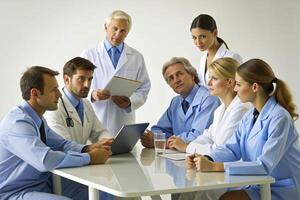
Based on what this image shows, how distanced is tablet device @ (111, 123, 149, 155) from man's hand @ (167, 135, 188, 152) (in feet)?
0.58

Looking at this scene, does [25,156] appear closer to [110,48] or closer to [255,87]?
[255,87]

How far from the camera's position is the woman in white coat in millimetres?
2844

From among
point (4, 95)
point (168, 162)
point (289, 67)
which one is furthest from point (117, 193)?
point (4, 95)

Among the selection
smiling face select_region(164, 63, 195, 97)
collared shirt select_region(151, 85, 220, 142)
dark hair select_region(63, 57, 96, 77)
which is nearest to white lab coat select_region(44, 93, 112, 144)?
dark hair select_region(63, 57, 96, 77)

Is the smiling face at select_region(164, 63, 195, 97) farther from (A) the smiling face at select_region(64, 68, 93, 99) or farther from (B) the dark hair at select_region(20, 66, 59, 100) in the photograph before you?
(B) the dark hair at select_region(20, 66, 59, 100)

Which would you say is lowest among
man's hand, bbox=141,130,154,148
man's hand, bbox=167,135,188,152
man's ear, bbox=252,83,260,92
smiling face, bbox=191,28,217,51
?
man's hand, bbox=141,130,154,148

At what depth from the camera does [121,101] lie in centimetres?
371

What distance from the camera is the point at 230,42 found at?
175 inches

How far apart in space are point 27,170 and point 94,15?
2454 mm

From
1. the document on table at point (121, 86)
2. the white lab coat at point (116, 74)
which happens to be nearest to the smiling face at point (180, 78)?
the document on table at point (121, 86)

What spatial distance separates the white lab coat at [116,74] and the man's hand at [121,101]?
0.27 ft

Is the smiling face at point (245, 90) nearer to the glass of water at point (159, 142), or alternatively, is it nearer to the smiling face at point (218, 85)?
the smiling face at point (218, 85)

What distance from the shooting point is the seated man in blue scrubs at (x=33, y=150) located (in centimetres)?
251

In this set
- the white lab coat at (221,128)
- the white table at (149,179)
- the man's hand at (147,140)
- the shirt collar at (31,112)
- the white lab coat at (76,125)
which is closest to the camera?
the white table at (149,179)
